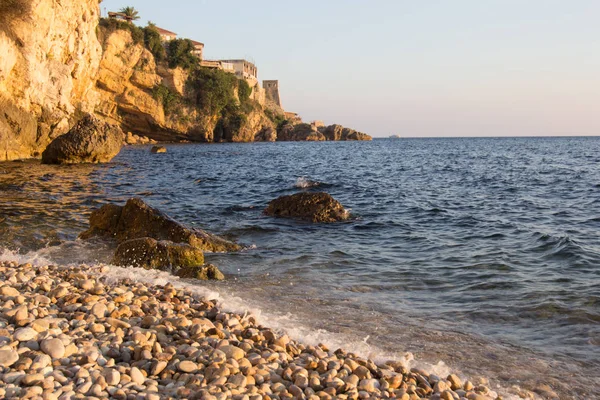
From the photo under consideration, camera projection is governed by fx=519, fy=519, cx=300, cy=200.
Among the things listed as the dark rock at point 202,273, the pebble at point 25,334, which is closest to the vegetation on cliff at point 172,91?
the dark rock at point 202,273

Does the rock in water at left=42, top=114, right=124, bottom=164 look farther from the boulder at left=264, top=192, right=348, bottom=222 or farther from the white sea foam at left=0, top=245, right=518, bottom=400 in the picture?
the white sea foam at left=0, top=245, right=518, bottom=400

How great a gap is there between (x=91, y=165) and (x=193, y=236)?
20342 mm

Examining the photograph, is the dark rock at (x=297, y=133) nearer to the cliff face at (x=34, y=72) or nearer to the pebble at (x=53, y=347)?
the cliff face at (x=34, y=72)

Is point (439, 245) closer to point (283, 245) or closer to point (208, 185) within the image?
point (283, 245)

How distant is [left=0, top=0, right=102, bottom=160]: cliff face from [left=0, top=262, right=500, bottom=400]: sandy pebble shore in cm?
2525

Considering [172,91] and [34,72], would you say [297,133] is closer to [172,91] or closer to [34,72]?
[172,91]

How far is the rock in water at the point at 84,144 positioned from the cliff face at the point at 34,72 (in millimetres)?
2263

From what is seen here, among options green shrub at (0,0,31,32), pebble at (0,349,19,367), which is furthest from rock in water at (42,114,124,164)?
pebble at (0,349,19,367)

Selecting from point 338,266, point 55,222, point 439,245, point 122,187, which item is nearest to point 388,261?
point 338,266

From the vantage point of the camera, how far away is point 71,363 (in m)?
3.90

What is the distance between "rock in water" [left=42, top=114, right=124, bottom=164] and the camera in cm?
2781

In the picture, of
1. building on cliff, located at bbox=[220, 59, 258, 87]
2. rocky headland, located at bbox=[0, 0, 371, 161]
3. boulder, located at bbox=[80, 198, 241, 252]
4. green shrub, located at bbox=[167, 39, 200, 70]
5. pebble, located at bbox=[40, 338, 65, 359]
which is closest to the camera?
pebble, located at bbox=[40, 338, 65, 359]

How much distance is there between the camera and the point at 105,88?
202ft

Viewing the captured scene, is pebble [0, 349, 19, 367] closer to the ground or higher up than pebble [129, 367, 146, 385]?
higher up
